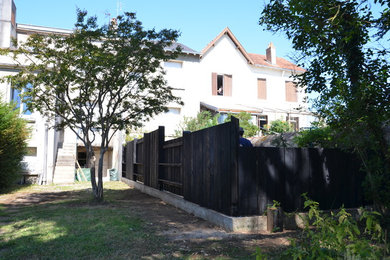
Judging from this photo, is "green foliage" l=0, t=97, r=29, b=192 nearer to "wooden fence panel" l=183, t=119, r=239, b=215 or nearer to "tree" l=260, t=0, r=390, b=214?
"wooden fence panel" l=183, t=119, r=239, b=215

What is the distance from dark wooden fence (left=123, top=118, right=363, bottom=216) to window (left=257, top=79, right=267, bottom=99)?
64.8 feet

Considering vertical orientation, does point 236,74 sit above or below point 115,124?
above

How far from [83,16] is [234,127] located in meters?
6.06

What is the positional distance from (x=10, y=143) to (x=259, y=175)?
1086 centimetres

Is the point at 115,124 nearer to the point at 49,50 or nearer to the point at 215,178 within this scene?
the point at 49,50

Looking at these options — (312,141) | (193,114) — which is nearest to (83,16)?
(312,141)

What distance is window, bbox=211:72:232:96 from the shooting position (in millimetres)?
24641

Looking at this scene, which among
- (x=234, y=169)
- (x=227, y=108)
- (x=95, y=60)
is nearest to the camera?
(x=234, y=169)

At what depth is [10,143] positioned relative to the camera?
1241 centimetres

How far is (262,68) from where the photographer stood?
26.3 metres

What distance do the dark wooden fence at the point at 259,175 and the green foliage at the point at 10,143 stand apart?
8455mm

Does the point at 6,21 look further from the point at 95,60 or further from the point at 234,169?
the point at 234,169

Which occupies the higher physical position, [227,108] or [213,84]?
[213,84]

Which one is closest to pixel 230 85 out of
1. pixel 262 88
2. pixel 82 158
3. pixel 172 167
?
pixel 262 88
